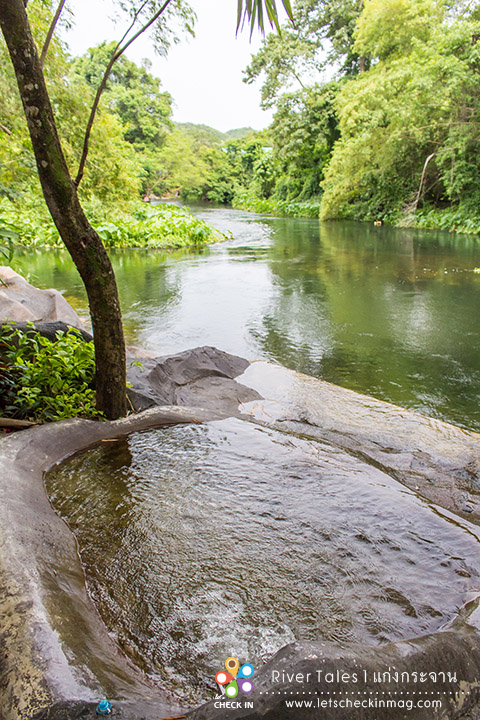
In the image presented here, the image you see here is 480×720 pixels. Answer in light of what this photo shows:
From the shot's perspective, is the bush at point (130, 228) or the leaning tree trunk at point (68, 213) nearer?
the leaning tree trunk at point (68, 213)

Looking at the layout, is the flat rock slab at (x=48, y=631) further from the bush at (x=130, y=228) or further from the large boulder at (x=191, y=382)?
the bush at (x=130, y=228)

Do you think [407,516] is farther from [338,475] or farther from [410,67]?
[410,67]

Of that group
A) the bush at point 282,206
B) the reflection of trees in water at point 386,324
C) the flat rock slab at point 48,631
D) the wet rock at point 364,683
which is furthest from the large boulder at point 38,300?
the bush at point 282,206

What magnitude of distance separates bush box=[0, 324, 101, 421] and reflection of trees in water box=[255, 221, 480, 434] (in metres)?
3.04

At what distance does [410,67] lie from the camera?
62.6 feet

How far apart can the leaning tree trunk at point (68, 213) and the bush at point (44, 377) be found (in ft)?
0.77

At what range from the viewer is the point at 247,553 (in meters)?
1.95

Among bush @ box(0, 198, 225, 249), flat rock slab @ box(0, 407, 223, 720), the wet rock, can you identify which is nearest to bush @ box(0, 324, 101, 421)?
flat rock slab @ box(0, 407, 223, 720)

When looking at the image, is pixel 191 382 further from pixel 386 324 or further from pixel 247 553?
pixel 386 324

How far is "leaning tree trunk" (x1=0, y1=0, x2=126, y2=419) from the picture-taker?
94.9 inches

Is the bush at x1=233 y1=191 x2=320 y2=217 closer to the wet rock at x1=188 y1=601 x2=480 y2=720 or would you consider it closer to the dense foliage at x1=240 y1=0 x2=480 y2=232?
the dense foliage at x1=240 y1=0 x2=480 y2=232

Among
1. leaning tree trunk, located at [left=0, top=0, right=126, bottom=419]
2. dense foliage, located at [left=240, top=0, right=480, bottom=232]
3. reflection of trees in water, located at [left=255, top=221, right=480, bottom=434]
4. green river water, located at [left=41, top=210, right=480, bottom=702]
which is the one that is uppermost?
dense foliage, located at [left=240, top=0, right=480, bottom=232]

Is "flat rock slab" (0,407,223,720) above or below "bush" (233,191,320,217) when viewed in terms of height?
below

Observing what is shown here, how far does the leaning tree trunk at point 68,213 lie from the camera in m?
2.41
